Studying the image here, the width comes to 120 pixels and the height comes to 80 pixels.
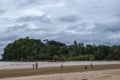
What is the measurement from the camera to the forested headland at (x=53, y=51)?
165250 millimetres

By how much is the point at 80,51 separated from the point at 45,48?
68.4ft

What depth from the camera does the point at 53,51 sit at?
6639 inches

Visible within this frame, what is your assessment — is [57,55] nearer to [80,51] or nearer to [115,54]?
[80,51]

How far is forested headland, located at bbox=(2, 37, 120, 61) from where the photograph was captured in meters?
165

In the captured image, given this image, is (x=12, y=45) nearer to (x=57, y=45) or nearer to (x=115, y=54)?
(x=57, y=45)

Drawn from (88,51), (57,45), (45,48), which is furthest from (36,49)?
(88,51)

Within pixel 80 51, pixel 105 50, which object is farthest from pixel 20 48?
pixel 105 50

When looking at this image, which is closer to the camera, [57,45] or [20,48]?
[20,48]

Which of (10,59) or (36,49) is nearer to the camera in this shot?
(36,49)

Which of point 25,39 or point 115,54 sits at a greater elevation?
point 25,39

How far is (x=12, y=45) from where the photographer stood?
174875mm

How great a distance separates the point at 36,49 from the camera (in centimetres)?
16738

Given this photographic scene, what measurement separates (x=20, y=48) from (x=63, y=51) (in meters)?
25.0

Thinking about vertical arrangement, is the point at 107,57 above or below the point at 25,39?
below
